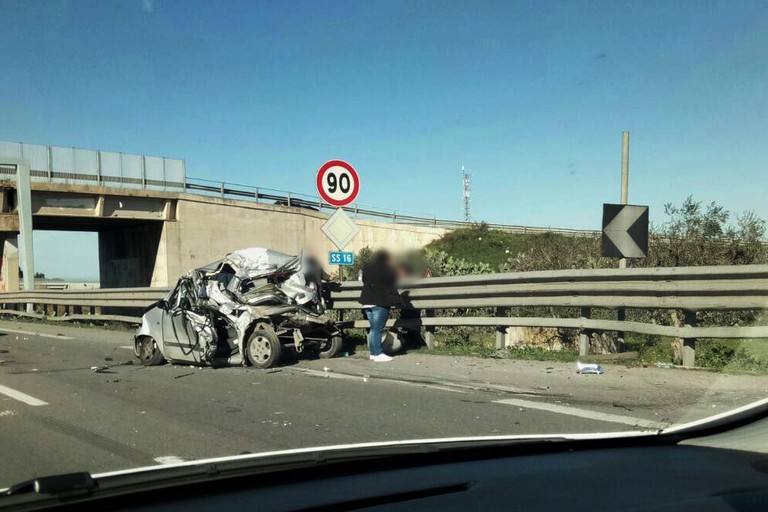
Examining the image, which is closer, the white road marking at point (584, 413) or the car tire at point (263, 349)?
the white road marking at point (584, 413)

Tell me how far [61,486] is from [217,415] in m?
4.50

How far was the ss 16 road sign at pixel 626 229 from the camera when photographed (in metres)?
9.29

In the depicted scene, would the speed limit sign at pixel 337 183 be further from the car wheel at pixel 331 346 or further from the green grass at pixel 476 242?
the green grass at pixel 476 242

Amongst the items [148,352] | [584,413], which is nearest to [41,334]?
[148,352]

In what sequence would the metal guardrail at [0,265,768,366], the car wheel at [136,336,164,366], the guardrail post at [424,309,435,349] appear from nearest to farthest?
1. the metal guardrail at [0,265,768,366]
2. the car wheel at [136,336,164,366]
3. the guardrail post at [424,309,435,349]

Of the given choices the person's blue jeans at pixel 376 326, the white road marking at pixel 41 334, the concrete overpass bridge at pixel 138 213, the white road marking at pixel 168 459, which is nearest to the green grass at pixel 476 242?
the concrete overpass bridge at pixel 138 213

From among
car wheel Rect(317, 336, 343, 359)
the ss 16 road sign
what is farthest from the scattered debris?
Result: car wheel Rect(317, 336, 343, 359)

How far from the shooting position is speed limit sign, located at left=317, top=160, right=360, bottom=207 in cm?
1137

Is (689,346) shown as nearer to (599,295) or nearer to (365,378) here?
(599,295)

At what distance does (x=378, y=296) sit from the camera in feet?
34.1

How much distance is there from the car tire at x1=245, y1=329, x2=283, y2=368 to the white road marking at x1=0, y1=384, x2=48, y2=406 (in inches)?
123

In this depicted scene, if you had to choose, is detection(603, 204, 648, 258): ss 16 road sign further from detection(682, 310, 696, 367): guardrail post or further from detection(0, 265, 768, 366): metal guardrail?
detection(682, 310, 696, 367): guardrail post

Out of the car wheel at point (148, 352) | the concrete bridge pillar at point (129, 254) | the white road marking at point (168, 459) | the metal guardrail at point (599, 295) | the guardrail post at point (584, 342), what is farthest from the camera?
the concrete bridge pillar at point (129, 254)

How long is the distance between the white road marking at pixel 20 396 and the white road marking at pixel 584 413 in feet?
17.3
